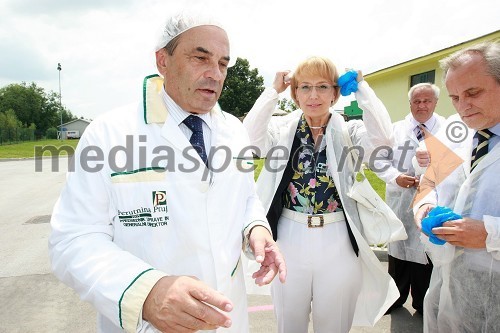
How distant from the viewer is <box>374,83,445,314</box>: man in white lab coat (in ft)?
12.1

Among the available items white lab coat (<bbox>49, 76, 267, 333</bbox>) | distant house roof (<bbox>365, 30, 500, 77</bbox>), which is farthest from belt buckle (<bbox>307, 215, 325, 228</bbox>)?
distant house roof (<bbox>365, 30, 500, 77</bbox>)

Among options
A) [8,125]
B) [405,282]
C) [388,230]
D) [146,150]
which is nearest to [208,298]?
[146,150]

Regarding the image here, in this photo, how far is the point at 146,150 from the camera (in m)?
1.60

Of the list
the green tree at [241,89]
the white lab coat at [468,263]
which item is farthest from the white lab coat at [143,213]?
the green tree at [241,89]

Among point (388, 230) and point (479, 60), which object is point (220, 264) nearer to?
point (388, 230)

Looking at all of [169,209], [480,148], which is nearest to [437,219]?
[480,148]

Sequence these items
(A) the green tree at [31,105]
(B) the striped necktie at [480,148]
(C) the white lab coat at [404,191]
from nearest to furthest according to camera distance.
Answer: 1. (B) the striped necktie at [480,148]
2. (C) the white lab coat at [404,191]
3. (A) the green tree at [31,105]

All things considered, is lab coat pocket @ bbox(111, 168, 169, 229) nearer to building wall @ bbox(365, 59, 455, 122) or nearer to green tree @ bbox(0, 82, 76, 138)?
building wall @ bbox(365, 59, 455, 122)

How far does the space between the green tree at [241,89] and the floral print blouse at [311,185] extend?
35777 mm

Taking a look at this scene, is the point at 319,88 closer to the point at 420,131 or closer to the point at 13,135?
the point at 420,131

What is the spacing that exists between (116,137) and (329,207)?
5.09 ft

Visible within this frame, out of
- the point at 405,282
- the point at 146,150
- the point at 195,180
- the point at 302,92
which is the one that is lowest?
the point at 405,282

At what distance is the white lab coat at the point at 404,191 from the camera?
12.1 feet

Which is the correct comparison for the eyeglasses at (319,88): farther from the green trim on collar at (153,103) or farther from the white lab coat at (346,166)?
the green trim on collar at (153,103)
